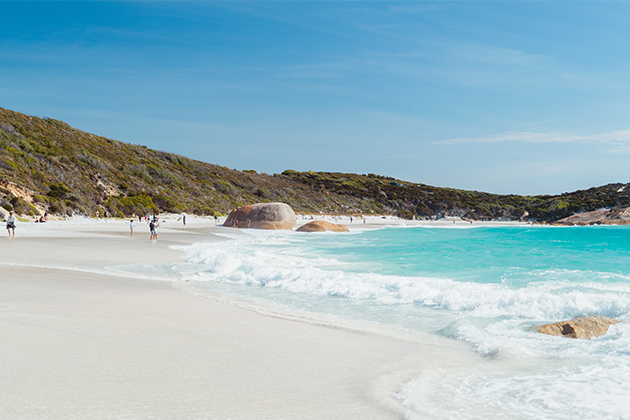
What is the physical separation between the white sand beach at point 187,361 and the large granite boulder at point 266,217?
23194mm

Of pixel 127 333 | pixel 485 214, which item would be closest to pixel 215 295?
pixel 127 333

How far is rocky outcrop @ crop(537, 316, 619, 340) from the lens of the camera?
5.01 meters

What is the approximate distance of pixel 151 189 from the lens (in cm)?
4303

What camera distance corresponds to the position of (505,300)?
6.82 meters

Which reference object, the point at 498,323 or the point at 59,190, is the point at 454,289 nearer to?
the point at 498,323

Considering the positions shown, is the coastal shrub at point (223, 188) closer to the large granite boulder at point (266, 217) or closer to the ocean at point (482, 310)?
the large granite boulder at point (266, 217)

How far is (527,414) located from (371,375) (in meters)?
1.22

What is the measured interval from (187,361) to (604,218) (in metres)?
63.3

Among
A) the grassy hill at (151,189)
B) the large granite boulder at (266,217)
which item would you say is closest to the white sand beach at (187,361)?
the large granite boulder at (266,217)

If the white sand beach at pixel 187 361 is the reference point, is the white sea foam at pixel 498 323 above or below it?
below

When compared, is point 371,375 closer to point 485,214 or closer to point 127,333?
point 127,333

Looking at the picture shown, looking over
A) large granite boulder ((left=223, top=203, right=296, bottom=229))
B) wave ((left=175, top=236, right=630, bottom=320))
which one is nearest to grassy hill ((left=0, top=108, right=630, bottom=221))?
large granite boulder ((left=223, top=203, right=296, bottom=229))

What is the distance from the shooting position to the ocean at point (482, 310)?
10.5 feet

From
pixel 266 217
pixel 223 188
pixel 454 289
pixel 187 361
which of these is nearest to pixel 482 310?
pixel 454 289
